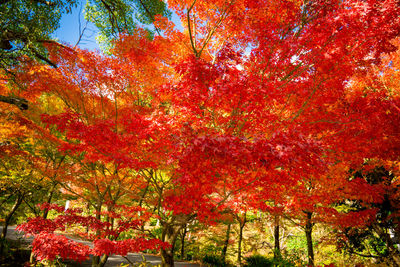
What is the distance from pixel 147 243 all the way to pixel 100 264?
10.2 ft

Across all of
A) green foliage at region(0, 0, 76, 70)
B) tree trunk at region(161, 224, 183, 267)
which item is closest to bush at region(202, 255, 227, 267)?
tree trunk at region(161, 224, 183, 267)

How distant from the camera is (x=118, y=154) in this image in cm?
515

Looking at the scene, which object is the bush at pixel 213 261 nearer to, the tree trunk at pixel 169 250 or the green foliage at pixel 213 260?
the green foliage at pixel 213 260

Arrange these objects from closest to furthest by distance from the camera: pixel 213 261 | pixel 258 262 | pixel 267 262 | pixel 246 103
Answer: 1. pixel 246 103
2. pixel 267 262
3. pixel 258 262
4. pixel 213 261

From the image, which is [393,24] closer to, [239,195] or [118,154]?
[239,195]

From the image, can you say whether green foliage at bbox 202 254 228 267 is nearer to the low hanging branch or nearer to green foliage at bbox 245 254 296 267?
green foliage at bbox 245 254 296 267

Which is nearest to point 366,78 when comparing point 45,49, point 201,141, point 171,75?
point 171,75

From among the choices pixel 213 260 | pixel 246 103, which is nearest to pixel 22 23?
pixel 246 103

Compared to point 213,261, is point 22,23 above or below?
above

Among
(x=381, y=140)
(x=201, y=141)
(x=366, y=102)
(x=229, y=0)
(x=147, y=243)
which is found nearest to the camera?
(x=201, y=141)

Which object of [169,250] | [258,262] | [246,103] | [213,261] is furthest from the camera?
[213,261]

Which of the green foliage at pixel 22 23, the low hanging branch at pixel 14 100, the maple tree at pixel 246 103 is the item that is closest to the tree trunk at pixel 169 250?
the maple tree at pixel 246 103

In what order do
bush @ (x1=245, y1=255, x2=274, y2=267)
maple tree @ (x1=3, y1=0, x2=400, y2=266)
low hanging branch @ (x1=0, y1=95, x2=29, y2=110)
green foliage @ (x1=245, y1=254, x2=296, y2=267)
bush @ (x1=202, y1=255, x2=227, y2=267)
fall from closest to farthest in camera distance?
low hanging branch @ (x1=0, y1=95, x2=29, y2=110), maple tree @ (x1=3, y1=0, x2=400, y2=266), green foliage @ (x1=245, y1=254, x2=296, y2=267), bush @ (x1=245, y1=255, x2=274, y2=267), bush @ (x1=202, y1=255, x2=227, y2=267)

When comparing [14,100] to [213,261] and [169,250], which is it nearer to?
[169,250]
